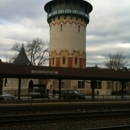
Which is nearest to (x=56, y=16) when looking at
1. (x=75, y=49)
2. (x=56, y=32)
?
(x=56, y=32)

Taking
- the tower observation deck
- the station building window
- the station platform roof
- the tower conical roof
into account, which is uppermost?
the tower observation deck

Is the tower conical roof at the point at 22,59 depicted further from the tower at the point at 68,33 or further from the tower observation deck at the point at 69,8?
the tower observation deck at the point at 69,8

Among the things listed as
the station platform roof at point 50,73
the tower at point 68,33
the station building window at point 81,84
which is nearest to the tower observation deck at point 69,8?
the tower at point 68,33

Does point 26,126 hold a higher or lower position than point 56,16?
lower

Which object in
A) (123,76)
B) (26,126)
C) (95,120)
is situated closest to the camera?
(26,126)

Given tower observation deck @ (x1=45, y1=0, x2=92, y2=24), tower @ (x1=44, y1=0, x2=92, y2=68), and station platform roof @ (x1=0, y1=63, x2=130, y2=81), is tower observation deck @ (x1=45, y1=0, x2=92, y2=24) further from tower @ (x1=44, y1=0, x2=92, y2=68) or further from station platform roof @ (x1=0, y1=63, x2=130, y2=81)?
station platform roof @ (x1=0, y1=63, x2=130, y2=81)

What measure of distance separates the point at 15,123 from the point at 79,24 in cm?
4008

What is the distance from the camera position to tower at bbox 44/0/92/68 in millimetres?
48781

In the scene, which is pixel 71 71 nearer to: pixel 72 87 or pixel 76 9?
pixel 72 87

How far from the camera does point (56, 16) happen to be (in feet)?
163

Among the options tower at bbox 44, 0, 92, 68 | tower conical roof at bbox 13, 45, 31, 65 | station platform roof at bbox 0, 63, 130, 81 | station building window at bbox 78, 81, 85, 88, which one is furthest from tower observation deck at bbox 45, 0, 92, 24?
station platform roof at bbox 0, 63, 130, 81

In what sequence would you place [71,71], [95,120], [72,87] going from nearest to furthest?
[95,120]
[71,71]
[72,87]

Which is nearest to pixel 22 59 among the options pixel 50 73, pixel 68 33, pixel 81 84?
pixel 68 33

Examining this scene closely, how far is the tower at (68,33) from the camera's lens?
48781mm
